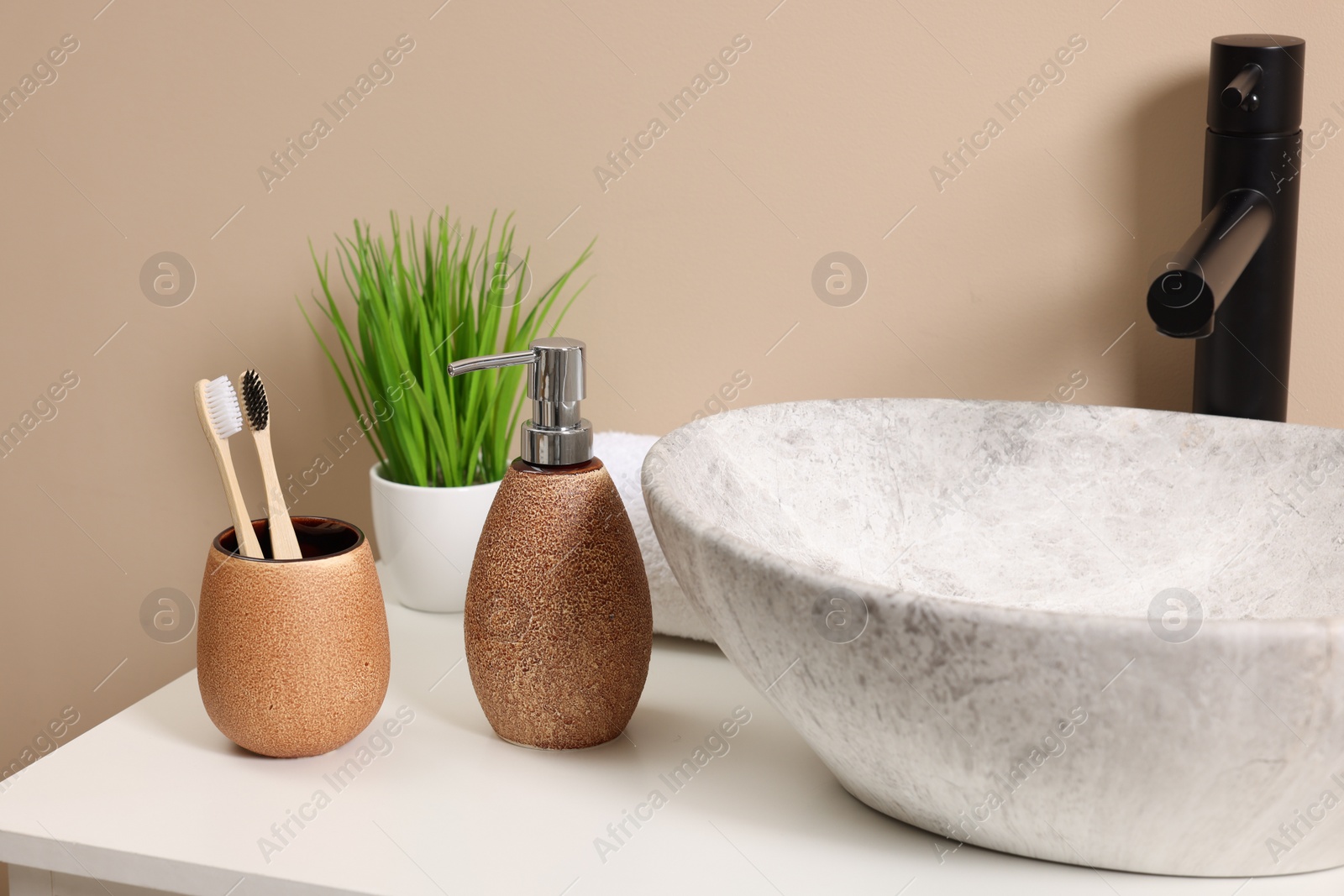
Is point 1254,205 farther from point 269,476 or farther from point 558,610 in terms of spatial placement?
point 269,476

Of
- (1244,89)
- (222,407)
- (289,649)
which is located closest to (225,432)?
(222,407)

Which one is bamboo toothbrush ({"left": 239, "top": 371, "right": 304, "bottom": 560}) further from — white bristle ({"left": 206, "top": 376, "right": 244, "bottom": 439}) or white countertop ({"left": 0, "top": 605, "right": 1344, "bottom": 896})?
white countertop ({"left": 0, "top": 605, "right": 1344, "bottom": 896})

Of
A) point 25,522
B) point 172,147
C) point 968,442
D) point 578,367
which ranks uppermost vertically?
point 172,147

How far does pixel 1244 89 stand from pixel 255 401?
59cm

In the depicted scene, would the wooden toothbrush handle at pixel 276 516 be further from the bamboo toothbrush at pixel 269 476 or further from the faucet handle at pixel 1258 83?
the faucet handle at pixel 1258 83

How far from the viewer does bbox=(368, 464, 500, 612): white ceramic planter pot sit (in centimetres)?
84

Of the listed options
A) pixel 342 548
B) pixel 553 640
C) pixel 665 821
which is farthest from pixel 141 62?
pixel 665 821

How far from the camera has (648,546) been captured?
0.75 metres

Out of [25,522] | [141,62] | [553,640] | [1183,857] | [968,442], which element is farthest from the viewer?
[25,522]

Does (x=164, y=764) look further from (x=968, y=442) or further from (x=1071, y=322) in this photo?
(x=1071, y=322)

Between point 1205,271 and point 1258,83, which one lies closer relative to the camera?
point 1205,271

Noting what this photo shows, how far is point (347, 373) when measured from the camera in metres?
1.02

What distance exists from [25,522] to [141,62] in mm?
455

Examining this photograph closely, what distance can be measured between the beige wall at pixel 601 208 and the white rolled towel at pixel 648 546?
14 cm
